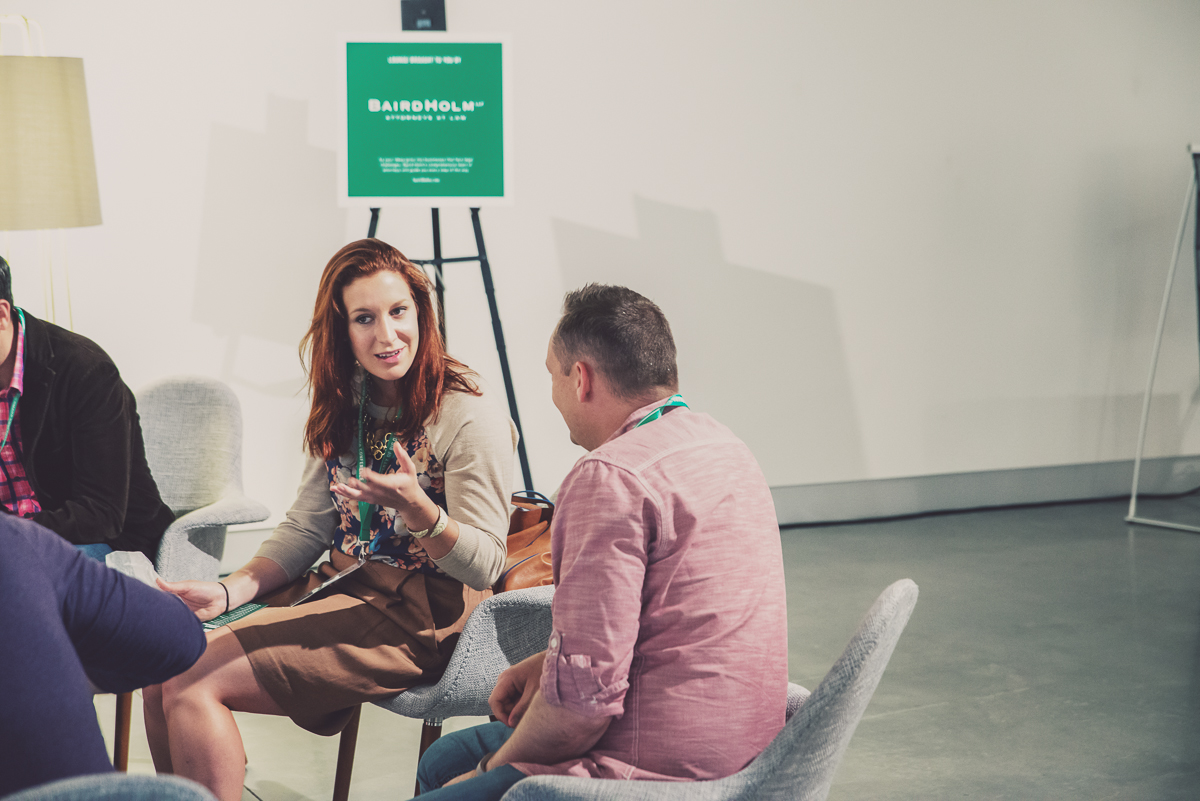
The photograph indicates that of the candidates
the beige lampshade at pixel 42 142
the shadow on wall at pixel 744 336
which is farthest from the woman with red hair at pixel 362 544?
the shadow on wall at pixel 744 336

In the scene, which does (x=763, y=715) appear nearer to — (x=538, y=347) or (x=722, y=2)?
(x=538, y=347)

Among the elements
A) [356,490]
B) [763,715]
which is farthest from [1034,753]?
[356,490]

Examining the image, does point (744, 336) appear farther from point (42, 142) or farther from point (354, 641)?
point (354, 641)

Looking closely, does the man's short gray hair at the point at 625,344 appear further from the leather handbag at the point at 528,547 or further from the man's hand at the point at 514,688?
the leather handbag at the point at 528,547

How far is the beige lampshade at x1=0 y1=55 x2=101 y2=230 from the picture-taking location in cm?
292

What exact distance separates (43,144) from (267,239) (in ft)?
4.02

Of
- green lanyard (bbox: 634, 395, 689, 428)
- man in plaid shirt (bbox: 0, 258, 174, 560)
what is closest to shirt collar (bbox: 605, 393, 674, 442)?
green lanyard (bbox: 634, 395, 689, 428)

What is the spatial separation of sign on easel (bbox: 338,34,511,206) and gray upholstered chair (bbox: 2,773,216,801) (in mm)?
2979

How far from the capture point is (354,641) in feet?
5.93

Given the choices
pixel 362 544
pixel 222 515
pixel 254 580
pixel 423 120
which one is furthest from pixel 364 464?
pixel 423 120

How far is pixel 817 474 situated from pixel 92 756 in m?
4.36

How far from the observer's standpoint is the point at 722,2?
4621mm

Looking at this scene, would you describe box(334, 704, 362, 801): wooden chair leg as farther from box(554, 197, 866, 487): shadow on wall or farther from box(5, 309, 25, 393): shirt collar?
box(554, 197, 866, 487): shadow on wall

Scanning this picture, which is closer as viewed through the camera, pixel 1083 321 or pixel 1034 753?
pixel 1034 753
